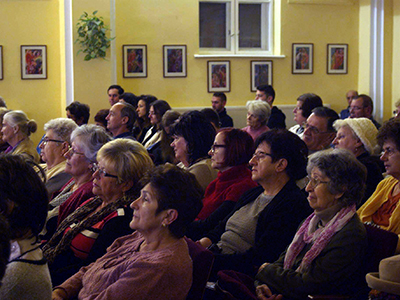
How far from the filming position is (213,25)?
1077cm

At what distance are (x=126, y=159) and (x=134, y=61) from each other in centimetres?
699

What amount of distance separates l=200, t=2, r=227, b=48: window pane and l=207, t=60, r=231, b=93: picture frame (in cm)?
42

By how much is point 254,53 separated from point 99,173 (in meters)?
7.75

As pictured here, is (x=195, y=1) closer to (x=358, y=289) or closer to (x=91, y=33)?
(x=91, y=33)

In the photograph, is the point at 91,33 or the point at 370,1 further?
the point at 370,1

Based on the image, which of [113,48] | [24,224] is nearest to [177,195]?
[24,224]

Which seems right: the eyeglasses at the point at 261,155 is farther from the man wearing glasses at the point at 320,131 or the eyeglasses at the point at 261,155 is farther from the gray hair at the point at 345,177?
the man wearing glasses at the point at 320,131

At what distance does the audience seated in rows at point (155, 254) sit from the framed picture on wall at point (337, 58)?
29.0ft

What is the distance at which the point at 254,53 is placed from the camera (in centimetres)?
1089

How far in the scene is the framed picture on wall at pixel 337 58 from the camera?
11148 mm

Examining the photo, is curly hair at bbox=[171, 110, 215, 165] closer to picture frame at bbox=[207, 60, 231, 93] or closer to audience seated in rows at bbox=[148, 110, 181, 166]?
audience seated in rows at bbox=[148, 110, 181, 166]

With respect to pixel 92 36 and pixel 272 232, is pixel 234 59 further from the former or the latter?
pixel 272 232

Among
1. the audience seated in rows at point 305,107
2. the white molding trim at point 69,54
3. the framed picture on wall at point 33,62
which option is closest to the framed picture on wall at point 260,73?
the white molding trim at point 69,54

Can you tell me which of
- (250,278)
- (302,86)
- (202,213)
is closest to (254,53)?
(302,86)
